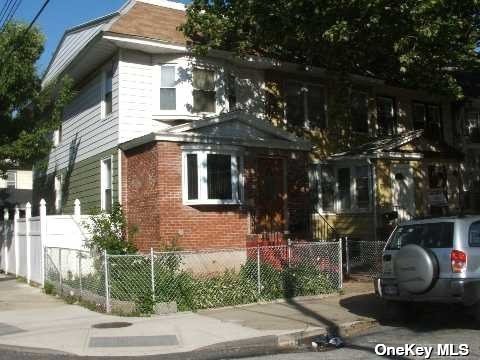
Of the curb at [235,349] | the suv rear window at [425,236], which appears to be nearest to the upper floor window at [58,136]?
the curb at [235,349]

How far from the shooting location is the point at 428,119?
2464cm

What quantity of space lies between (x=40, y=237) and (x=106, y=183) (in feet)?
9.29

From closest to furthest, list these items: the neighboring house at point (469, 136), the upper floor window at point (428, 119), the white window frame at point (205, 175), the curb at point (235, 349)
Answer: the curb at point (235, 349), the white window frame at point (205, 175), the upper floor window at point (428, 119), the neighboring house at point (469, 136)

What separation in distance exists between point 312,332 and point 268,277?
344cm

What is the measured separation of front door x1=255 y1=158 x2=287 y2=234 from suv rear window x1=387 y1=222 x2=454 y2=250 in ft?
21.9

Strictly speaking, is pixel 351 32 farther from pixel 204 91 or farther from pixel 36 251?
pixel 36 251

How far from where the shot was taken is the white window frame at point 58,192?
72.4 feet

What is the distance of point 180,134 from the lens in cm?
1541

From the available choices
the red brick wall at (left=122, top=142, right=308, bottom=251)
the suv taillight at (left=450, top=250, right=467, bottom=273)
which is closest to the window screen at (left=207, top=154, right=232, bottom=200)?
the red brick wall at (left=122, top=142, right=308, bottom=251)

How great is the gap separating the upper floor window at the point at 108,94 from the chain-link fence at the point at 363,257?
25.3ft

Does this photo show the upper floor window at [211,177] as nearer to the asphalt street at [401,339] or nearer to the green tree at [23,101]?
the green tree at [23,101]

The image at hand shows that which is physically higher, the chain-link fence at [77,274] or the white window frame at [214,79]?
the white window frame at [214,79]

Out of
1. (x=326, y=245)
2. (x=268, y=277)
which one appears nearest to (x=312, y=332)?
(x=268, y=277)

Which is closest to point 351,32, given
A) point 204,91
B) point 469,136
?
point 204,91
